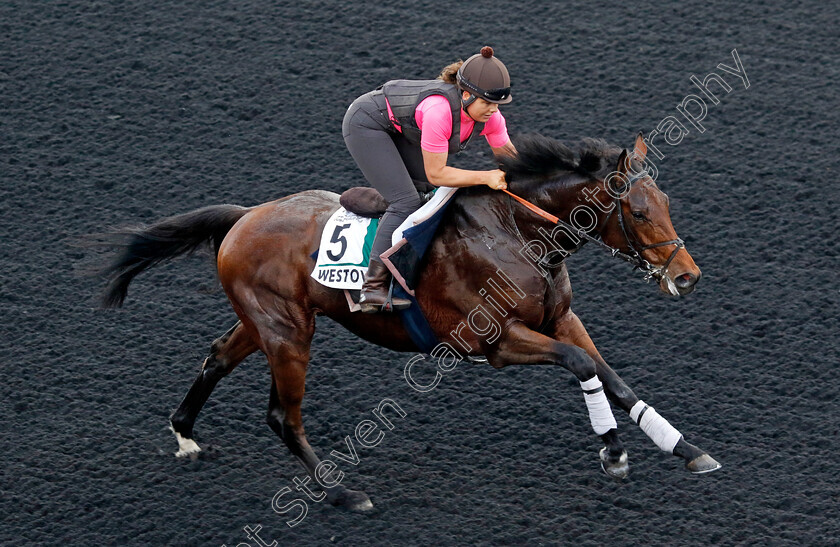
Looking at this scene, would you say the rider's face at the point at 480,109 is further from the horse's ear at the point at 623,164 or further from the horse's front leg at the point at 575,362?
the horse's front leg at the point at 575,362

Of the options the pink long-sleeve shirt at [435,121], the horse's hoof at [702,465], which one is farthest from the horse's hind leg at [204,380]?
the horse's hoof at [702,465]

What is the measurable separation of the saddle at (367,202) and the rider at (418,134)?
8 cm

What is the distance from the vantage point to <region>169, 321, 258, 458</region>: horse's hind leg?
5645mm

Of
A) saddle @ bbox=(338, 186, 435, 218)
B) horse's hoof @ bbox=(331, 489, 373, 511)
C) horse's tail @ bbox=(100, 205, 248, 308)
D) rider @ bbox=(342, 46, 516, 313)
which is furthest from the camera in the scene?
horse's tail @ bbox=(100, 205, 248, 308)

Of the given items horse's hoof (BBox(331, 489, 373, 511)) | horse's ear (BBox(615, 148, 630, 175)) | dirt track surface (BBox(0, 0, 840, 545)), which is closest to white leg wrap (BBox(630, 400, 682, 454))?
dirt track surface (BBox(0, 0, 840, 545))

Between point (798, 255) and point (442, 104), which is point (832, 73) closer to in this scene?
point (798, 255)

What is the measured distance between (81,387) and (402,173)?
2229 millimetres

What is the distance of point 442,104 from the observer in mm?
4746

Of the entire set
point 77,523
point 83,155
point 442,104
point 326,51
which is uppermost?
point 442,104

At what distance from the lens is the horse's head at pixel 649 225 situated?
15.1ft

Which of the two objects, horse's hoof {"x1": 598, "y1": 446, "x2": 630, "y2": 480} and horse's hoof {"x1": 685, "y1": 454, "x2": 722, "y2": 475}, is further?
horse's hoof {"x1": 598, "y1": 446, "x2": 630, "y2": 480}

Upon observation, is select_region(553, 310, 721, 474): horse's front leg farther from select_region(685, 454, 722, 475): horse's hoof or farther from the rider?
the rider

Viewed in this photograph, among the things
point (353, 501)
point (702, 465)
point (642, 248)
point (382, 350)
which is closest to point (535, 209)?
point (642, 248)

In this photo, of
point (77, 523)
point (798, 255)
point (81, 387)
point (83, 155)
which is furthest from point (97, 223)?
point (798, 255)
